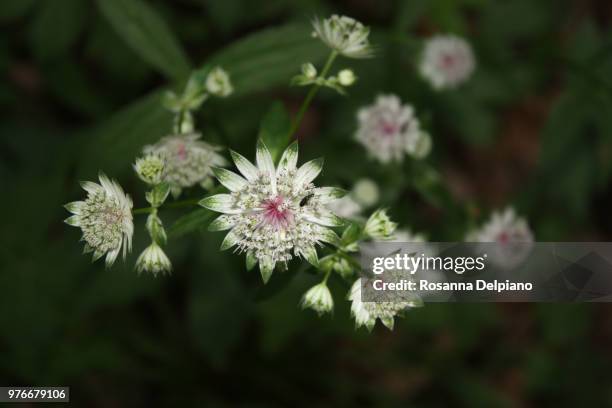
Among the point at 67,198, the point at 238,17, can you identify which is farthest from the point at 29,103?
the point at 238,17

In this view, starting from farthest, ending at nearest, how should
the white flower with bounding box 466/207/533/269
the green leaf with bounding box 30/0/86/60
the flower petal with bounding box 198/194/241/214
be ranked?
the green leaf with bounding box 30/0/86/60
the white flower with bounding box 466/207/533/269
the flower petal with bounding box 198/194/241/214

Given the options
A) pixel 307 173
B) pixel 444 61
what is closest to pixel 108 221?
pixel 307 173

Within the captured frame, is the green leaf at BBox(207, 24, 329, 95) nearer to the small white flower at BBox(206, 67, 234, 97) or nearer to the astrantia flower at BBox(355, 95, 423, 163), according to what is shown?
the small white flower at BBox(206, 67, 234, 97)

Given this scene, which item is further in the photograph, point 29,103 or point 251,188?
point 29,103

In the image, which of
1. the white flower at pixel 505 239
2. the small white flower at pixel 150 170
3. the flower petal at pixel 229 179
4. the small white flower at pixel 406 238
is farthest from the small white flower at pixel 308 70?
the white flower at pixel 505 239

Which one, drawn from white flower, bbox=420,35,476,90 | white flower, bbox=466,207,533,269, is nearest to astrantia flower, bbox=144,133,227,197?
white flower, bbox=466,207,533,269

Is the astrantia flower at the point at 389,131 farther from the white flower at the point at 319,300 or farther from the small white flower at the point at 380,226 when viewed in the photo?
the white flower at the point at 319,300

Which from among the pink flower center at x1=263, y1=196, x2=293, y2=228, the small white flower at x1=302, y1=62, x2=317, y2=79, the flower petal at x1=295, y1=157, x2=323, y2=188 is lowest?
the pink flower center at x1=263, y1=196, x2=293, y2=228

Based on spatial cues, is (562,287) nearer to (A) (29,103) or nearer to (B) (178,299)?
(B) (178,299)
